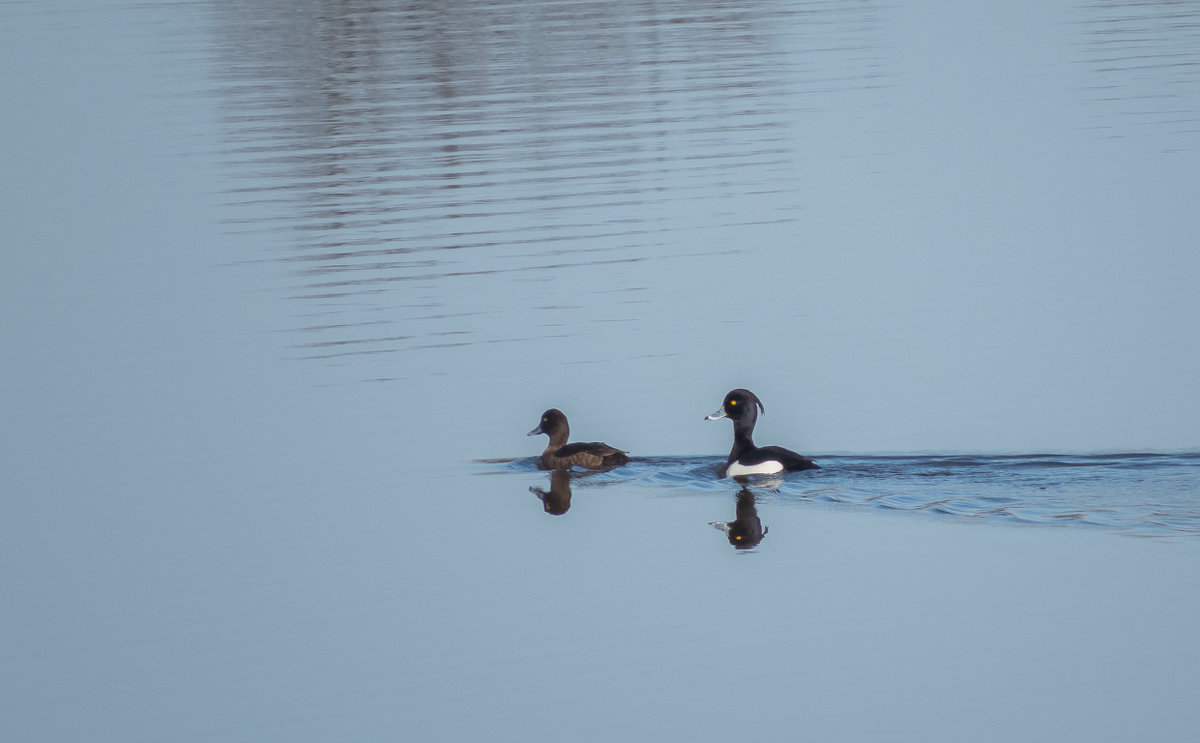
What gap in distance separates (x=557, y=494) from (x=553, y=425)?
89 cm

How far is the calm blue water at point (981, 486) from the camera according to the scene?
9.29 meters

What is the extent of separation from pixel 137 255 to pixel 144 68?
1210cm

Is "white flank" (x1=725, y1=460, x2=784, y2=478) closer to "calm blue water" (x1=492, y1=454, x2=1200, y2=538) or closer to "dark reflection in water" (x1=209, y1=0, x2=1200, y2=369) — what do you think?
"calm blue water" (x1=492, y1=454, x2=1200, y2=538)

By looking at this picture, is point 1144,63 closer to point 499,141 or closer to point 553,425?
point 499,141

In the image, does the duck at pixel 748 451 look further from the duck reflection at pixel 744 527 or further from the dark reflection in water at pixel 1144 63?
the dark reflection in water at pixel 1144 63

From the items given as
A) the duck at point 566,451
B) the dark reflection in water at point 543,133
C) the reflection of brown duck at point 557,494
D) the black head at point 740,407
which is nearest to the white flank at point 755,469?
the black head at point 740,407

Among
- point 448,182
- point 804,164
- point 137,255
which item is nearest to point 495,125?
point 448,182

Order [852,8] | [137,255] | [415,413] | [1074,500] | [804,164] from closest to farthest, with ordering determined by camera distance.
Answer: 1. [1074,500]
2. [415,413]
3. [137,255]
4. [804,164]
5. [852,8]

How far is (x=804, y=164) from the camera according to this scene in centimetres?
1916

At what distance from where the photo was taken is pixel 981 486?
991cm

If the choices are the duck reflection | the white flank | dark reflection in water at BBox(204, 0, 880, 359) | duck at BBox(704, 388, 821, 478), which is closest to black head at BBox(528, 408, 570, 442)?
duck at BBox(704, 388, 821, 478)

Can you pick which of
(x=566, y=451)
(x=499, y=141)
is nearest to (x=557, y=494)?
(x=566, y=451)

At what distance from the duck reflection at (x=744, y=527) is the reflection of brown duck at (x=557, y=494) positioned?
1157mm

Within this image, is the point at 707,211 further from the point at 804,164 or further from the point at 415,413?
the point at 415,413
